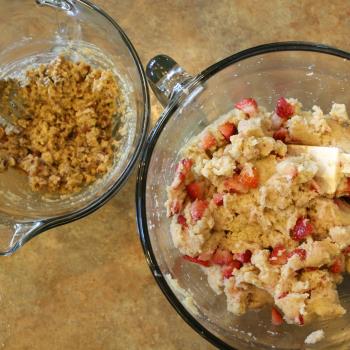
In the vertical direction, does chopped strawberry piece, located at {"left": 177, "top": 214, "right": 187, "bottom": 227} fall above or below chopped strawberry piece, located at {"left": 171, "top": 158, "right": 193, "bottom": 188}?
below

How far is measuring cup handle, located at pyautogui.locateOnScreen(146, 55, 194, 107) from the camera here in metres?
1.54

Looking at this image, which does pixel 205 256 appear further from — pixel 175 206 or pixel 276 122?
pixel 276 122

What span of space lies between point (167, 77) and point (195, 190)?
358 millimetres

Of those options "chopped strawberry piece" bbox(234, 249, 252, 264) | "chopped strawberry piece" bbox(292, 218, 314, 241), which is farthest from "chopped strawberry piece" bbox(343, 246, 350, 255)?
"chopped strawberry piece" bbox(234, 249, 252, 264)

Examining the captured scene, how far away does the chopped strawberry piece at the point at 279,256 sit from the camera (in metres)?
1.38

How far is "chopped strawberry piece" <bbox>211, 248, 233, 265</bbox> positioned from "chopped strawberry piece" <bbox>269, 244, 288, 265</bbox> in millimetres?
121

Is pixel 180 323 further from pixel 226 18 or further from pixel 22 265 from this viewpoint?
pixel 226 18

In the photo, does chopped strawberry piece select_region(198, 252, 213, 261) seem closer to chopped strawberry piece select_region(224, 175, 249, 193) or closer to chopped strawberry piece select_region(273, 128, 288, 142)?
chopped strawberry piece select_region(224, 175, 249, 193)

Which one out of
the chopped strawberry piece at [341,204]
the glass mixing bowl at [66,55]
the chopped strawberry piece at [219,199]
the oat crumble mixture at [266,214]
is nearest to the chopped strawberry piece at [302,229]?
the oat crumble mixture at [266,214]

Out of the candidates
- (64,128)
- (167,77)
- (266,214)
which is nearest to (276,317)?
(266,214)

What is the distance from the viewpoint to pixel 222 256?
1451 mm

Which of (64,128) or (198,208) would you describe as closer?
(198,208)

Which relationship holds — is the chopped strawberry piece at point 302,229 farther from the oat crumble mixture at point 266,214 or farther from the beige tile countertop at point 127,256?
the beige tile countertop at point 127,256

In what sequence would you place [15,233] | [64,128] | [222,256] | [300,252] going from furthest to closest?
[64,128] < [15,233] < [222,256] < [300,252]
